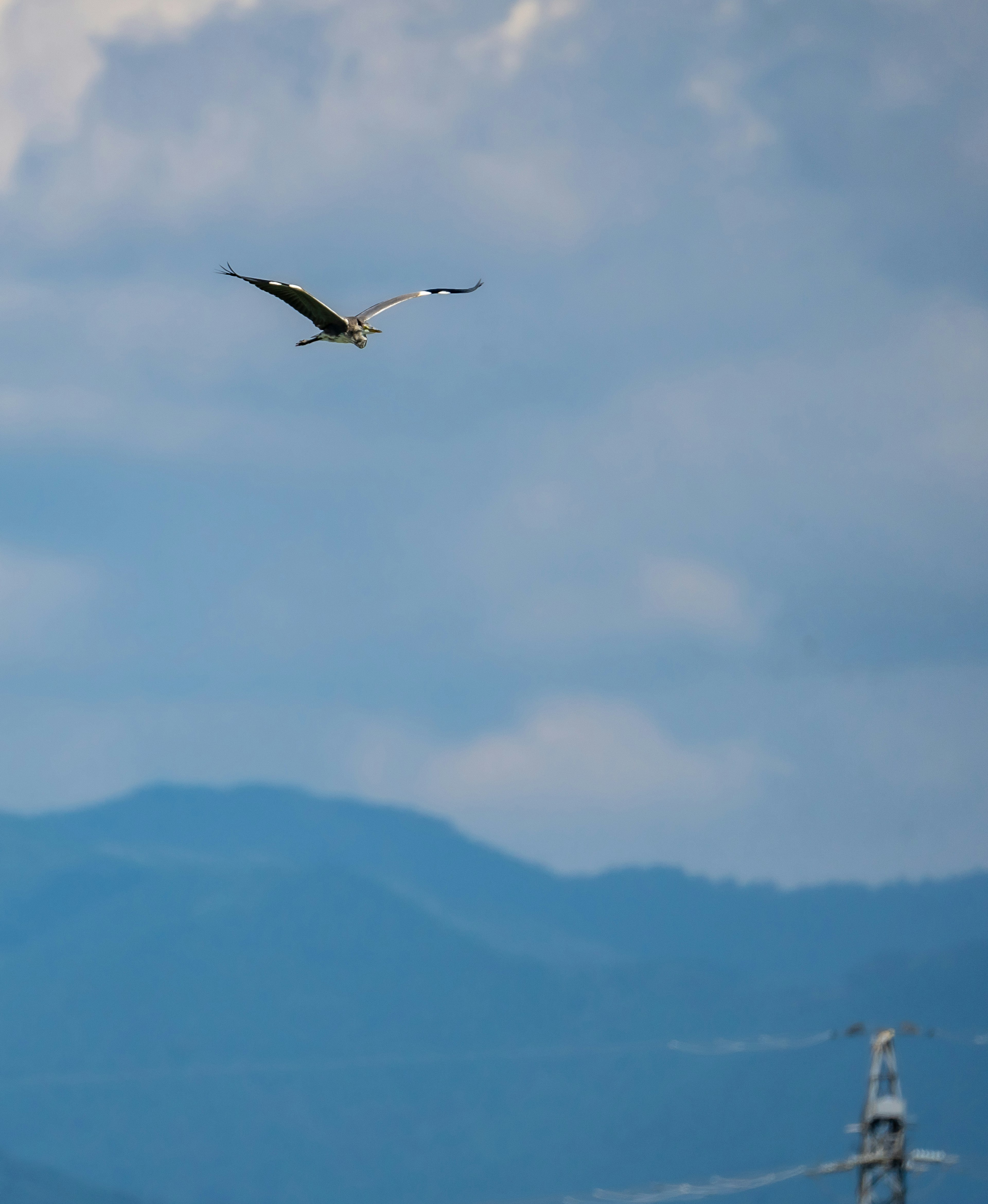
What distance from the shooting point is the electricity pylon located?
104 m

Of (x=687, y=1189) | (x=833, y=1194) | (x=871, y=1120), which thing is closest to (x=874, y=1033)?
(x=871, y=1120)

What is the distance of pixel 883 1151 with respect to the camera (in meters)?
106

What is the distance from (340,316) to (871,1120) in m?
67.6

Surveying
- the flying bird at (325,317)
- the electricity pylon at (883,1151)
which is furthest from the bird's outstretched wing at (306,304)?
the electricity pylon at (883,1151)

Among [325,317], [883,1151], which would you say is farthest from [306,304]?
[883,1151]

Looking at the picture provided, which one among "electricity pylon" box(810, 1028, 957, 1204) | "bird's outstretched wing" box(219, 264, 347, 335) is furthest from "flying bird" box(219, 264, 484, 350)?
"electricity pylon" box(810, 1028, 957, 1204)

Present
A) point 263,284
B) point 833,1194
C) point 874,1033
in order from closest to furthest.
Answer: point 263,284
point 874,1033
point 833,1194

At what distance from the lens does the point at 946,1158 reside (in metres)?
108

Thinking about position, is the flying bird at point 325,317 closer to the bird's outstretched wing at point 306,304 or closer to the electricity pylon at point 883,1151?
the bird's outstretched wing at point 306,304

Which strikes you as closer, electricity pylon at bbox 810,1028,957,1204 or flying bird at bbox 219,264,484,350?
flying bird at bbox 219,264,484,350

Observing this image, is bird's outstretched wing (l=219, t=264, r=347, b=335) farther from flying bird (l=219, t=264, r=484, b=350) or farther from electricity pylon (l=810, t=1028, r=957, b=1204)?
electricity pylon (l=810, t=1028, r=957, b=1204)

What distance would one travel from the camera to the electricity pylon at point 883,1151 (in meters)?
104

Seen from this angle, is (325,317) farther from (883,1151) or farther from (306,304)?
(883,1151)

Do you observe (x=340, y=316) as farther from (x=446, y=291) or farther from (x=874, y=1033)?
(x=874, y=1033)
